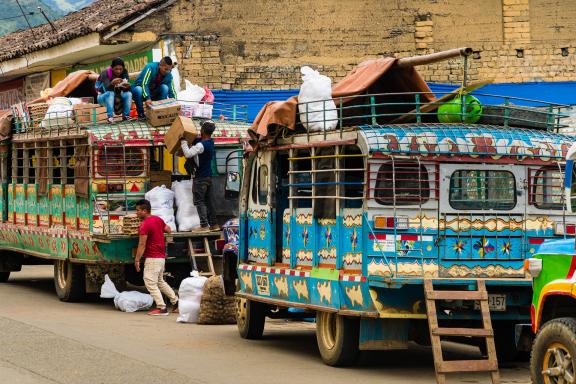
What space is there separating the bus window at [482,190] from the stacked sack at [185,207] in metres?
7.34

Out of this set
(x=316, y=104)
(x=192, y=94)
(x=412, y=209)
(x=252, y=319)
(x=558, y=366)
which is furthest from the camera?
(x=192, y=94)

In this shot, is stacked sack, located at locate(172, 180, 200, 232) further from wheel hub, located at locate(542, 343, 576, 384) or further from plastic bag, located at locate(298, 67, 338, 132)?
wheel hub, located at locate(542, 343, 576, 384)

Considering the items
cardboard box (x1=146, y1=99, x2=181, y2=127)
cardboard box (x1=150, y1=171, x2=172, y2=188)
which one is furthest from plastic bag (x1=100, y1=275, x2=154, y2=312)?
cardboard box (x1=146, y1=99, x2=181, y2=127)

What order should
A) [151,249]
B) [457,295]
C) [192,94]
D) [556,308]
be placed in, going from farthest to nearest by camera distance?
[192,94], [151,249], [457,295], [556,308]

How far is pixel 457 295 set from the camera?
38.0 ft

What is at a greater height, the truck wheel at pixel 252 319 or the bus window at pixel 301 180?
the bus window at pixel 301 180

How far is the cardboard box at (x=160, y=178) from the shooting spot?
756 inches

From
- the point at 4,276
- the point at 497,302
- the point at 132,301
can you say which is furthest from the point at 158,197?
the point at 497,302

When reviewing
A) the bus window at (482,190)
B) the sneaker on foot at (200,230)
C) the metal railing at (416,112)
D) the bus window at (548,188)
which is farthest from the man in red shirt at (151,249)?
the bus window at (548,188)

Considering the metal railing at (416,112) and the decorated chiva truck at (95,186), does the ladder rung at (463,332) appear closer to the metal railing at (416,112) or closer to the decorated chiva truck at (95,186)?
the metal railing at (416,112)

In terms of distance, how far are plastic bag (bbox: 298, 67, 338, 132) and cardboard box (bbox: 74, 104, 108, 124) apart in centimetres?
674

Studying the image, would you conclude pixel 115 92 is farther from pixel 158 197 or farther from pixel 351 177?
pixel 351 177

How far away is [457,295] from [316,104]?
9.40ft

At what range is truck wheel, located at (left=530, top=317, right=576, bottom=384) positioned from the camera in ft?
31.4
